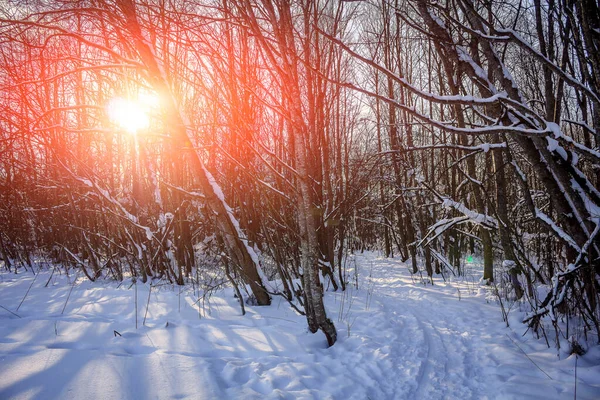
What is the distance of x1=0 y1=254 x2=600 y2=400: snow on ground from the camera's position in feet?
6.08

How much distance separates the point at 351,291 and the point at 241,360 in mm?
3677

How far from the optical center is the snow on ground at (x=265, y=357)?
185cm

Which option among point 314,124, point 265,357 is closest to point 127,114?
point 314,124

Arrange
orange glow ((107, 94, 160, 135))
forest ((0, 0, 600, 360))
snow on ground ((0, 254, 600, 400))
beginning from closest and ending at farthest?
snow on ground ((0, 254, 600, 400)) < forest ((0, 0, 600, 360)) < orange glow ((107, 94, 160, 135))

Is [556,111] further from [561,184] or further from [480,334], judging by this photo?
[480,334]

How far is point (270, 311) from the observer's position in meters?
3.98

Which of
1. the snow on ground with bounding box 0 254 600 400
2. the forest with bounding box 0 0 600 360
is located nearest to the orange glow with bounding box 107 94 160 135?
the forest with bounding box 0 0 600 360

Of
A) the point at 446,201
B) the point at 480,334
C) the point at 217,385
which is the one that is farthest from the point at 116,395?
the point at 446,201

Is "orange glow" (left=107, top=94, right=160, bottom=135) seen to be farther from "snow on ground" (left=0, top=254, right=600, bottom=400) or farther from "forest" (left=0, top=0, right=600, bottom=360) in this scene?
"snow on ground" (left=0, top=254, right=600, bottom=400)

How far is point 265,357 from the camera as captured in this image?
2480mm

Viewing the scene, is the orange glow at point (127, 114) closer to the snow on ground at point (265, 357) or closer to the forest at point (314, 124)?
the forest at point (314, 124)

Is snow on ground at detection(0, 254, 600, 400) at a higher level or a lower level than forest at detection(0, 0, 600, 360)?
lower

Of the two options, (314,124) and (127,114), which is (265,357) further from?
(127,114)

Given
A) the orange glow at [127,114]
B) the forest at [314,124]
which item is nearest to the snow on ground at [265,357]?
the forest at [314,124]
